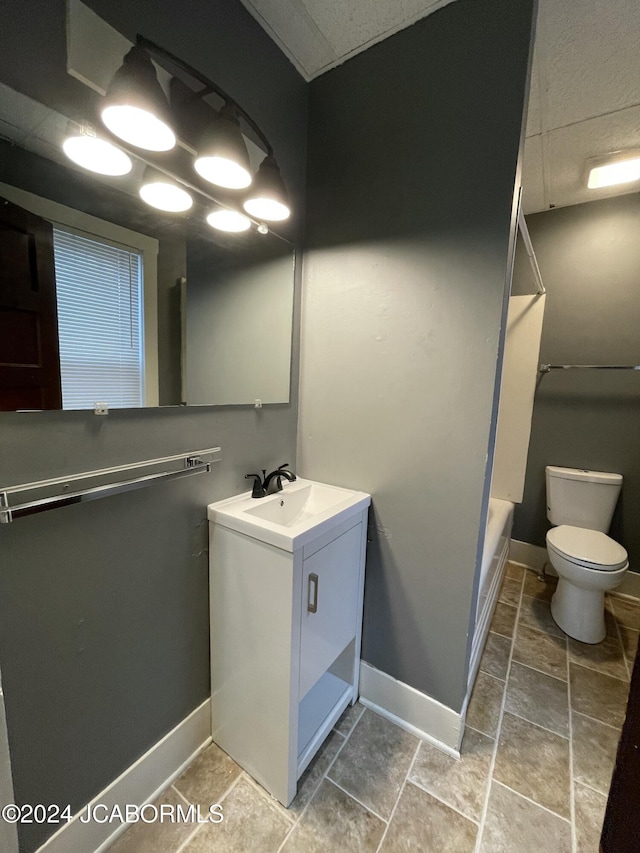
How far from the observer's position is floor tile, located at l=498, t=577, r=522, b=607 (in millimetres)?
2279

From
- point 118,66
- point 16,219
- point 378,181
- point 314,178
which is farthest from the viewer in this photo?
point 314,178

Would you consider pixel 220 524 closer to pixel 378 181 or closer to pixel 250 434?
pixel 250 434

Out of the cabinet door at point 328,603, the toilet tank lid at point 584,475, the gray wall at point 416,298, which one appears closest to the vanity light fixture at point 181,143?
the gray wall at point 416,298

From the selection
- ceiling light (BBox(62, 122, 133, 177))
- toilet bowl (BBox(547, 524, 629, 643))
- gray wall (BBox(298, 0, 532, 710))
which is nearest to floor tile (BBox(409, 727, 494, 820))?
gray wall (BBox(298, 0, 532, 710))

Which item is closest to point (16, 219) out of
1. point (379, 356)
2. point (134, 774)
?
point (379, 356)

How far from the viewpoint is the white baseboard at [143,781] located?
3.09 feet

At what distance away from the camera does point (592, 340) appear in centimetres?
232

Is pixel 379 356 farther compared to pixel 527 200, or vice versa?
pixel 527 200

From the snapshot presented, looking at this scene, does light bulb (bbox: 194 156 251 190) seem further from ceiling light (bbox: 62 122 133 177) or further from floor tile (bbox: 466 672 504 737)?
floor tile (bbox: 466 672 504 737)

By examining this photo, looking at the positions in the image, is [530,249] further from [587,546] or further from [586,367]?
[587,546]

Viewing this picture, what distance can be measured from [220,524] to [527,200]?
109 inches

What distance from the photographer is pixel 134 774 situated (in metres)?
1.08

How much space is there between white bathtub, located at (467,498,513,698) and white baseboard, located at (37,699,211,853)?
1.08 metres

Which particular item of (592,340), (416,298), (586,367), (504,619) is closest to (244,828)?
(504,619)
